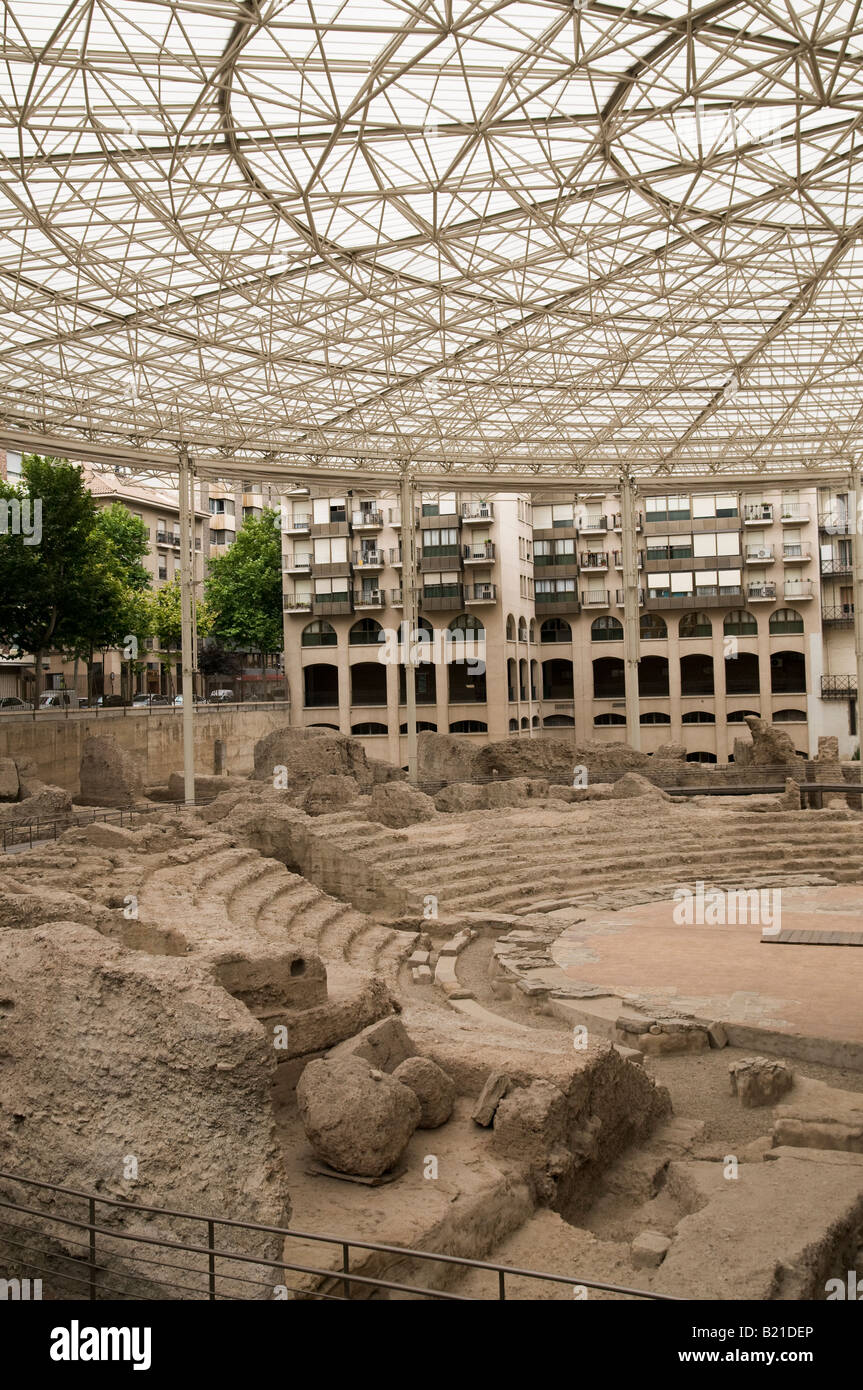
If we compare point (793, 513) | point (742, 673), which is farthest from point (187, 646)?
point (793, 513)

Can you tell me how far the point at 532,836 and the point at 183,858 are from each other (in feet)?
29.5

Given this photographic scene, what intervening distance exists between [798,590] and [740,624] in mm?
3165

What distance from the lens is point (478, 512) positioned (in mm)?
52594

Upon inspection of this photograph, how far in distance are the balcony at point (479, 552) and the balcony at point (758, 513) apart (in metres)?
13.0

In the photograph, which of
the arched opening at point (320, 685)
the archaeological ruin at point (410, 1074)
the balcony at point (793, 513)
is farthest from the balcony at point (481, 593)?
the archaeological ruin at point (410, 1074)

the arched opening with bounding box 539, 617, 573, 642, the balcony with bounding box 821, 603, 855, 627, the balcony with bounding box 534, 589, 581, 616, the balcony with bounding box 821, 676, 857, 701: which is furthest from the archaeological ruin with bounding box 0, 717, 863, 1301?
the balcony with bounding box 821, 603, 855, 627

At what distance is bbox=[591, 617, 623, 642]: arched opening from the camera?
181 feet

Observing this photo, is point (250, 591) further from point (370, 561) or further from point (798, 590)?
point (798, 590)

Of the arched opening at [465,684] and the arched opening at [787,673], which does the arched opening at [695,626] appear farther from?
the arched opening at [465,684]

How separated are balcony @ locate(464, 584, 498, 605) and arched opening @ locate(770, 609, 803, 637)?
13991 millimetres

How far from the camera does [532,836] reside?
26000 millimetres

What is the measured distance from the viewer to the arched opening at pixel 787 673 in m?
53.5
